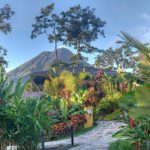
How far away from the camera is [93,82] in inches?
968

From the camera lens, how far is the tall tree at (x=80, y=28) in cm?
5288

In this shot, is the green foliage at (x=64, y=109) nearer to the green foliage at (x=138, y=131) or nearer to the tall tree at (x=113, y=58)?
the green foliage at (x=138, y=131)

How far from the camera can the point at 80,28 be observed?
5353cm

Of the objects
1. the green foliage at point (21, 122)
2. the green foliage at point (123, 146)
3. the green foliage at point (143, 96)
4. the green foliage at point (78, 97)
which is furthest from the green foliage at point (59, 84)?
the green foliage at point (143, 96)

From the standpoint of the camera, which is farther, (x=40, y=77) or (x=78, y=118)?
(x=40, y=77)

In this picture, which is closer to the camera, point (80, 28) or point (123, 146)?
point (123, 146)

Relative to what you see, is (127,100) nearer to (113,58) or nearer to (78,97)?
(78,97)

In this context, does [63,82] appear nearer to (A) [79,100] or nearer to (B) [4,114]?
(A) [79,100]

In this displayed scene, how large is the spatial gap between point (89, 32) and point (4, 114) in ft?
144

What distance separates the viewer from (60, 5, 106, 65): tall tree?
52875mm

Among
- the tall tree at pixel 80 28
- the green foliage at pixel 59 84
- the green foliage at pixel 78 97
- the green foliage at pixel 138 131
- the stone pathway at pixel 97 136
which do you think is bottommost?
the stone pathway at pixel 97 136

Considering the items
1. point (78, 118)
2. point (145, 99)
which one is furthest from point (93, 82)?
point (145, 99)

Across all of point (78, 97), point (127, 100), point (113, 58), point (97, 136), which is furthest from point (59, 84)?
point (113, 58)

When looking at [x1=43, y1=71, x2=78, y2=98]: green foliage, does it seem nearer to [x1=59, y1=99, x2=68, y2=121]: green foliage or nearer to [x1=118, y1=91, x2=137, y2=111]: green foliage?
[x1=59, y1=99, x2=68, y2=121]: green foliage
